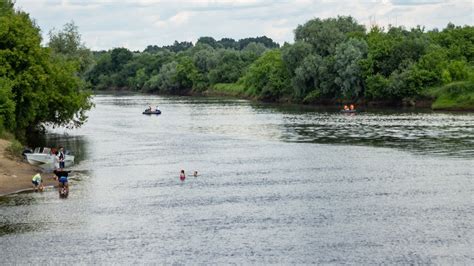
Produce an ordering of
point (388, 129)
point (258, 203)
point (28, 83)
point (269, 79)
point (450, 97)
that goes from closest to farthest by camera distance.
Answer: point (258, 203)
point (28, 83)
point (388, 129)
point (450, 97)
point (269, 79)

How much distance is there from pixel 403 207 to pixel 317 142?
1422 inches

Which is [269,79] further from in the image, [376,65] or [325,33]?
[376,65]

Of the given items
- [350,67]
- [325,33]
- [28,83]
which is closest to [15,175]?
[28,83]

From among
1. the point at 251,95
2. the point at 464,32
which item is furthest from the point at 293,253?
the point at 251,95

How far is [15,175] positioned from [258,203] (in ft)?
70.2

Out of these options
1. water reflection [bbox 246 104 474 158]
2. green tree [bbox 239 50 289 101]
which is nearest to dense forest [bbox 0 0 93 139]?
water reflection [bbox 246 104 474 158]

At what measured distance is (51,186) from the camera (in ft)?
193

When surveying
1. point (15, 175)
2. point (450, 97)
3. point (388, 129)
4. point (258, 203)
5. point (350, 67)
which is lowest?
point (258, 203)

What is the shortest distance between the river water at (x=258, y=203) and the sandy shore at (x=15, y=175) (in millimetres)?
2328

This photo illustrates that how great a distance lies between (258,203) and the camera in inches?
2029

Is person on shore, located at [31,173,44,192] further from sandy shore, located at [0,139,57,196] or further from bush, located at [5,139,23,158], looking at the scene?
bush, located at [5,139,23,158]

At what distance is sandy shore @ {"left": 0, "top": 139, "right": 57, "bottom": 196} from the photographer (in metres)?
57.0

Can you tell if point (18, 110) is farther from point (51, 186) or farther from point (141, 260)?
point (141, 260)

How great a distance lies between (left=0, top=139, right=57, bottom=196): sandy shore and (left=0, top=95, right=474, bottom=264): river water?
7.64 ft
